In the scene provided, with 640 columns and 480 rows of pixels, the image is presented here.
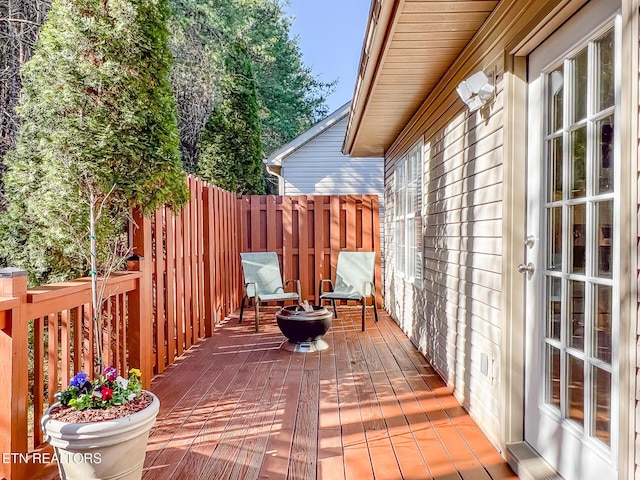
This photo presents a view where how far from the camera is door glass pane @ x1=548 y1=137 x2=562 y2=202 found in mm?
2008

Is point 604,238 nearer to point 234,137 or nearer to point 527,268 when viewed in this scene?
point 527,268

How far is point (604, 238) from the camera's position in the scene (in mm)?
1652

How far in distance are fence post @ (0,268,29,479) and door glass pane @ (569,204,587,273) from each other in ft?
7.99

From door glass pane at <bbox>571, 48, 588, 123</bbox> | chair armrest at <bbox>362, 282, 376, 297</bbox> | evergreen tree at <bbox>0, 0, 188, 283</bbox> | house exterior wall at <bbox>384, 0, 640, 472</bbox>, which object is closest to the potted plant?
evergreen tree at <bbox>0, 0, 188, 283</bbox>

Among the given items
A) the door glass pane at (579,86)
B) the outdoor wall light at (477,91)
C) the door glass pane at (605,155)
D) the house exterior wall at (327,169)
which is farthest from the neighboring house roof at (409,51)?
the house exterior wall at (327,169)

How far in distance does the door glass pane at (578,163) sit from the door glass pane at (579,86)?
0.07 m

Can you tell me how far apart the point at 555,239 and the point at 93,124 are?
10.0ft

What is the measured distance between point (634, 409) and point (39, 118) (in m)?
3.97

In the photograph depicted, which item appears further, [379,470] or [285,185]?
[285,185]

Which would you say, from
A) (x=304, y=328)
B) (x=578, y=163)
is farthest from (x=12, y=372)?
(x=304, y=328)

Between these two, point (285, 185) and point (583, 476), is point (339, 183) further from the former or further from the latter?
point (583, 476)

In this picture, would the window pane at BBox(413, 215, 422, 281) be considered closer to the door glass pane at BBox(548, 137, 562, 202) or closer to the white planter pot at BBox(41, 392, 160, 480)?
the door glass pane at BBox(548, 137, 562, 202)

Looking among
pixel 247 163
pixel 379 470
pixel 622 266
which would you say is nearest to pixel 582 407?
pixel 622 266

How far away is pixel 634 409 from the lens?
54.1 inches
